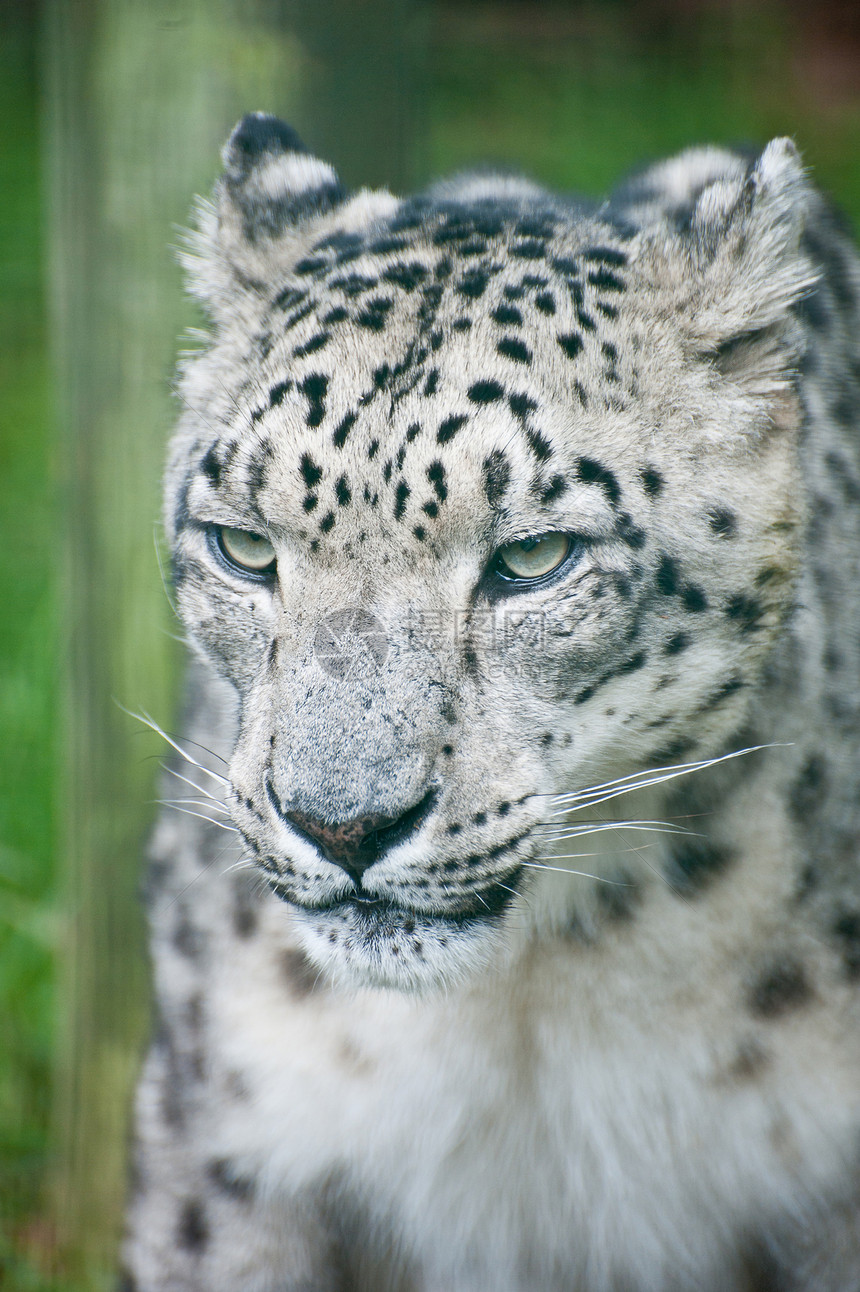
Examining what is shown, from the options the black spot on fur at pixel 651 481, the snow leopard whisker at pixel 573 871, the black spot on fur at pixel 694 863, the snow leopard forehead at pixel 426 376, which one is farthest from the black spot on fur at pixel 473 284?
the black spot on fur at pixel 694 863

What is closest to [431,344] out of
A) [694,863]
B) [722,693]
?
[722,693]

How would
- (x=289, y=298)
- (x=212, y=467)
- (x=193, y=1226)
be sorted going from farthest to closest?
(x=193, y=1226) → (x=289, y=298) → (x=212, y=467)

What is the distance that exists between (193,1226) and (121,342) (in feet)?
5.79

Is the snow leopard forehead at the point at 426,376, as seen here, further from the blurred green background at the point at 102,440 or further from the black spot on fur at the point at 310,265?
the blurred green background at the point at 102,440

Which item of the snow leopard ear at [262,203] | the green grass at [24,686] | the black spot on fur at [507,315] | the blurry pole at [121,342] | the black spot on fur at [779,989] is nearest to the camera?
the black spot on fur at [507,315]

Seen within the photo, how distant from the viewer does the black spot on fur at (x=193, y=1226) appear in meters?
2.51

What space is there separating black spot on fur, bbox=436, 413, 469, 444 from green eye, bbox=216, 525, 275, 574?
0.32m

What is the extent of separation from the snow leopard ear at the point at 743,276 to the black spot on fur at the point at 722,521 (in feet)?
0.63

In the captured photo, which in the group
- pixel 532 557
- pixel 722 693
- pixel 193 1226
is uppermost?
pixel 532 557

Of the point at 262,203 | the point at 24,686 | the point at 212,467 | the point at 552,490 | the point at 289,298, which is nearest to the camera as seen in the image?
the point at 552,490

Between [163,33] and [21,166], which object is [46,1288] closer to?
[163,33]

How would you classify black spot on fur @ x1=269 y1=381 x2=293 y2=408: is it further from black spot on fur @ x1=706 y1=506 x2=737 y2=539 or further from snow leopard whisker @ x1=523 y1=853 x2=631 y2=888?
snow leopard whisker @ x1=523 y1=853 x2=631 y2=888

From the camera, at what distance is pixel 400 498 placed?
1.65 m

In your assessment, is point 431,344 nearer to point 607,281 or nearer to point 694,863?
point 607,281
